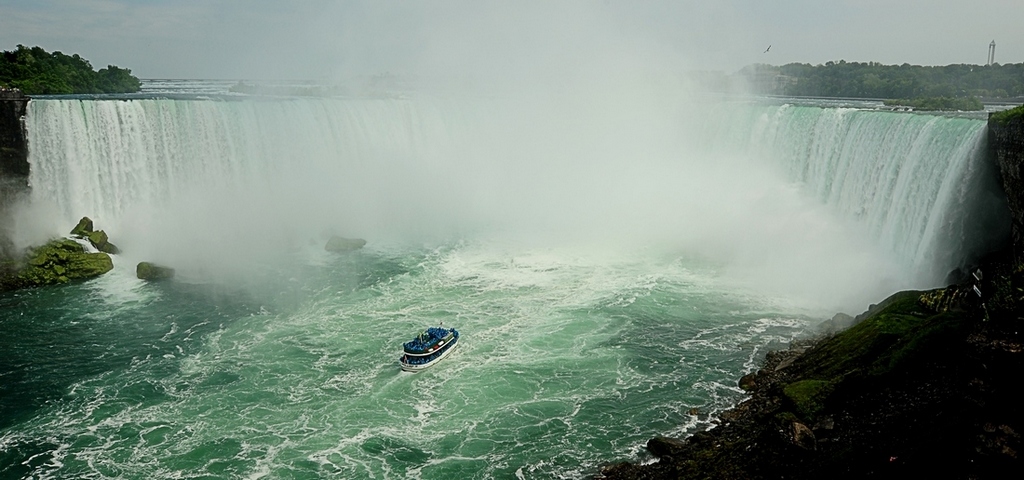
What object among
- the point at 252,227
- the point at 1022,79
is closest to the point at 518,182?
the point at 252,227

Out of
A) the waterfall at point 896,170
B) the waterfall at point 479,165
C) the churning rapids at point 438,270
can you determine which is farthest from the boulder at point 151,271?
the waterfall at point 896,170

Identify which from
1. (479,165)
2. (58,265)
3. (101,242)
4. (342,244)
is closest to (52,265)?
(58,265)

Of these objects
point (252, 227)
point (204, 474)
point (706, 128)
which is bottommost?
point (204, 474)

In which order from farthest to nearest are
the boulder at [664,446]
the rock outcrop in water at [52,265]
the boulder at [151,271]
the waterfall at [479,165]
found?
the boulder at [151,271] → the rock outcrop in water at [52,265] → the waterfall at [479,165] → the boulder at [664,446]

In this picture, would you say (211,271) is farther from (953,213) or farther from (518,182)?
(953,213)

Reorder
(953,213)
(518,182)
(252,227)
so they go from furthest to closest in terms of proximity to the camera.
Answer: (518,182) < (252,227) < (953,213)

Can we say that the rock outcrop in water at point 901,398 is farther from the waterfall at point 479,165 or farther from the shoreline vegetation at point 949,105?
the shoreline vegetation at point 949,105
